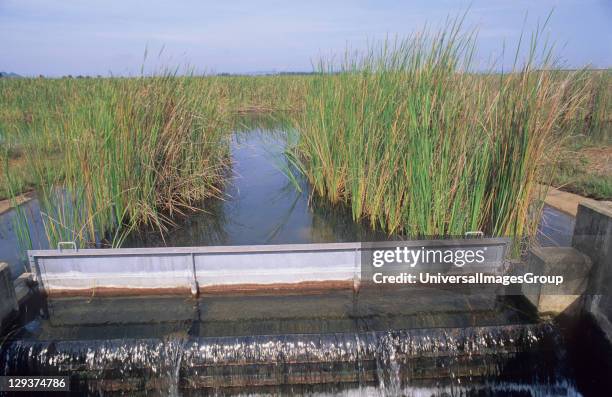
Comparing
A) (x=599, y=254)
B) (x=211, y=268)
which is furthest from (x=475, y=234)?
(x=211, y=268)

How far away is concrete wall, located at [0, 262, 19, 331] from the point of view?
2.58m

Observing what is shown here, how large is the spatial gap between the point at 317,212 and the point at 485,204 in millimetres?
1843

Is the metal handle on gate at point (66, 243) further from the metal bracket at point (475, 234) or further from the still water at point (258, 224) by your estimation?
the metal bracket at point (475, 234)

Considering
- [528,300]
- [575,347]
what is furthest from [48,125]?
[575,347]

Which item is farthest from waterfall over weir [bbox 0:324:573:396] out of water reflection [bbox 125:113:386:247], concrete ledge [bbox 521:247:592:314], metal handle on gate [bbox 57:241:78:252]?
water reflection [bbox 125:113:386:247]

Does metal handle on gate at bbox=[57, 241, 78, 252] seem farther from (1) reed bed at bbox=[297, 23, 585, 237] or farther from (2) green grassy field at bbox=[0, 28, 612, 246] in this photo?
(1) reed bed at bbox=[297, 23, 585, 237]

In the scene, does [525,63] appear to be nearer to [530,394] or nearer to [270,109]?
[530,394]

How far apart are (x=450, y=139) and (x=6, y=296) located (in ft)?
10.7

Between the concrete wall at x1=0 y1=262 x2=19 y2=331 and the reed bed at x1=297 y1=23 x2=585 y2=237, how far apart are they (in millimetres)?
2833

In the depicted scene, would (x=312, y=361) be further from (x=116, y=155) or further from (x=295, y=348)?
(x=116, y=155)

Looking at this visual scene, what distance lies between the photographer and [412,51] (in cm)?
355

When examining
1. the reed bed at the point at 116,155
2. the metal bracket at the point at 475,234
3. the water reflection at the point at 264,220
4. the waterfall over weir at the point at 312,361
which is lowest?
the waterfall over weir at the point at 312,361

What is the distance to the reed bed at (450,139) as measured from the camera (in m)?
2.84

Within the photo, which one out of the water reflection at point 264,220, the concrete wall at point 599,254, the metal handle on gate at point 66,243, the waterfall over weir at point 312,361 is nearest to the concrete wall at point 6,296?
the waterfall over weir at point 312,361
